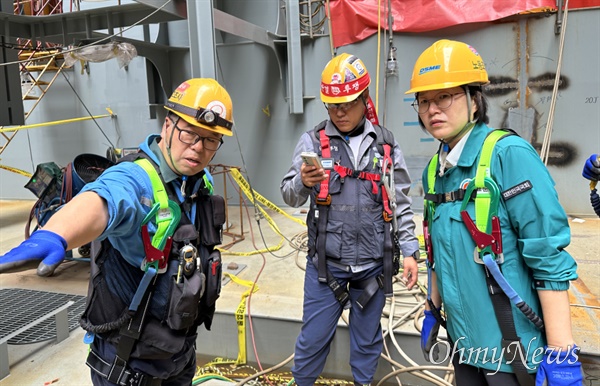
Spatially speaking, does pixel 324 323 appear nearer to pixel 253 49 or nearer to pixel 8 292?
pixel 8 292

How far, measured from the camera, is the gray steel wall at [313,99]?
5.57 metres

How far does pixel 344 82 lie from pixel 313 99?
14.9 ft

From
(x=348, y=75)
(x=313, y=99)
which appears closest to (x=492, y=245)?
(x=348, y=75)

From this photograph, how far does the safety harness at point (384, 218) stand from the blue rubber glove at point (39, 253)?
1433mm

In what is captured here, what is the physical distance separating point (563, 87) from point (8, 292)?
7.26 m

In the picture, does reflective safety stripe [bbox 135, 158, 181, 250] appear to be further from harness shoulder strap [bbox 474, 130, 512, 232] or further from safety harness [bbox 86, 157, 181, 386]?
harness shoulder strap [bbox 474, 130, 512, 232]

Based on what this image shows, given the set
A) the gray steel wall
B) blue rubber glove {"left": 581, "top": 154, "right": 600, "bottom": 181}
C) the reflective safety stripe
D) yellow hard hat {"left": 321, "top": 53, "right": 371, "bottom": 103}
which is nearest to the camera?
the reflective safety stripe

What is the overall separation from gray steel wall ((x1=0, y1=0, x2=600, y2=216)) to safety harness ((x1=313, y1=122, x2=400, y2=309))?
2.34m

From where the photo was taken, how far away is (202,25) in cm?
406

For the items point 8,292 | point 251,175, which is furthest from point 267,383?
point 251,175

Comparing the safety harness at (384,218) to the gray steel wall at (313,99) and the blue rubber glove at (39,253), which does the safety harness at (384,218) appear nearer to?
the blue rubber glove at (39,253)

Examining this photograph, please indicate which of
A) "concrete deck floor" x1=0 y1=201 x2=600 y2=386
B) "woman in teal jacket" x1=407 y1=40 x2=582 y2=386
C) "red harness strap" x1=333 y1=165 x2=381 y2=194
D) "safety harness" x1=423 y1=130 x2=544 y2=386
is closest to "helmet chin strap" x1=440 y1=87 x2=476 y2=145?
"woman in teal jacket" x1=407 y1=40 x2=582 y2=386

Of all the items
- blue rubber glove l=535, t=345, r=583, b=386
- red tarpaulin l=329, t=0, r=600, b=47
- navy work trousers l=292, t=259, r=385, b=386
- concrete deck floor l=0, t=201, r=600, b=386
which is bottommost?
concrete deck floor l=0, t=201, r=600, b=386

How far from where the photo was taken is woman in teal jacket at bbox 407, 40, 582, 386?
124 centimetres
